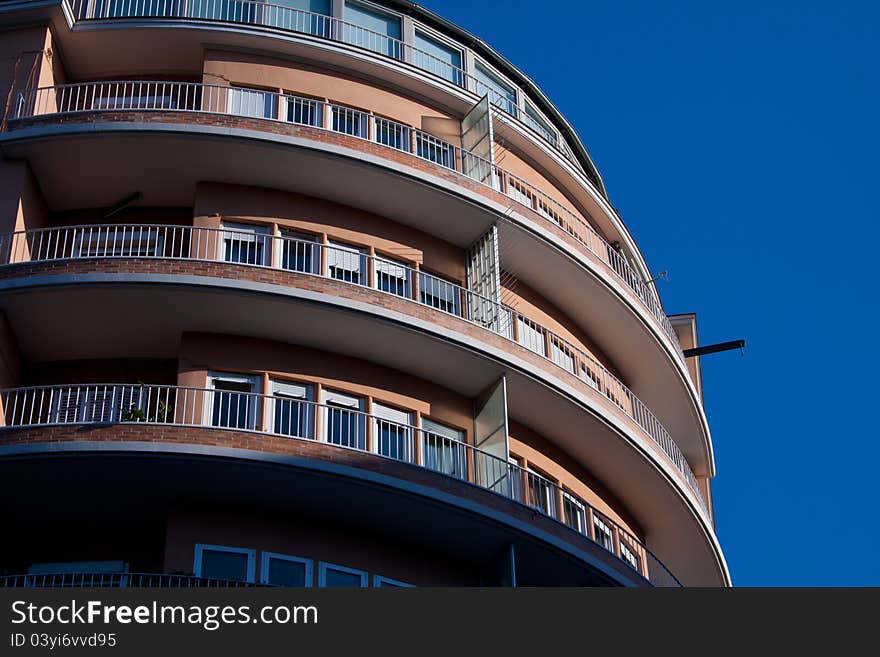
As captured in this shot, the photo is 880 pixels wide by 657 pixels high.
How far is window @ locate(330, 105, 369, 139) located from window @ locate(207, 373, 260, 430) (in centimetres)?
726

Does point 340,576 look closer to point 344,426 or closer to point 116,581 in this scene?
point 344,426

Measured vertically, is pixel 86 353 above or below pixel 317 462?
above

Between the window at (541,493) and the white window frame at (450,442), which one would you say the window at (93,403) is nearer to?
the white window frame at (450,442)

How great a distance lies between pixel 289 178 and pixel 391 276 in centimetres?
299

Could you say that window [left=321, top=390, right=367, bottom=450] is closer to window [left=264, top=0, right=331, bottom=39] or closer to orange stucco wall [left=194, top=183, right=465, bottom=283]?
orange stucco wall [left=194, top=183, right=465, bottom=283]

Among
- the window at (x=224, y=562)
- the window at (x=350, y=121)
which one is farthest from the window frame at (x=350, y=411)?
the window at (x=350, y=121)

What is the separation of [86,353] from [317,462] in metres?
6.03

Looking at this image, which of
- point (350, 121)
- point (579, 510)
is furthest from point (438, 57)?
point (579, 510)

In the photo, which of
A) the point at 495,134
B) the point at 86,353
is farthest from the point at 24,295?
the point at 495,134

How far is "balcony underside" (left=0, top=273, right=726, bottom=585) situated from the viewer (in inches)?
1090

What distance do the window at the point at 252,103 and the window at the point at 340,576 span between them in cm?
1067

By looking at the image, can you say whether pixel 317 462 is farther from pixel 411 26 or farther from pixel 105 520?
pixel 411 26

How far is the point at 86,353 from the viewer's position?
94.8ft

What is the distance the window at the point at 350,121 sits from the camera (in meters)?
32.8
